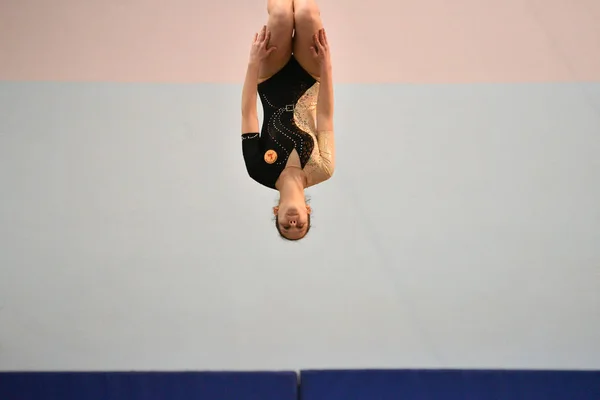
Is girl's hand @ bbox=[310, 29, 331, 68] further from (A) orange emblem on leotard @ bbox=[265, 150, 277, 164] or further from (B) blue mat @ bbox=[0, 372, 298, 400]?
(B) blue mat @ bbox=[0, 372, 298, 400]

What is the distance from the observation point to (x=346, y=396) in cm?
338

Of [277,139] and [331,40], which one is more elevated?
[331,40]

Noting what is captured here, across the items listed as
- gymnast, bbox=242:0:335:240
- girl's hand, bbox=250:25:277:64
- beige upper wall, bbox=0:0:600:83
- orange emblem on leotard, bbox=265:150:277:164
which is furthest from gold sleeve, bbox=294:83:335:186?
beige upper wall, bbox=0:0:600:83

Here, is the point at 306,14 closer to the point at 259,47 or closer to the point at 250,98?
the point at 259,47

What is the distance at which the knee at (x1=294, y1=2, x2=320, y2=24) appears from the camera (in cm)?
278

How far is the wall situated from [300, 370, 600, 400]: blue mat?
0.33 meters

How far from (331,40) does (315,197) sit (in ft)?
3.00

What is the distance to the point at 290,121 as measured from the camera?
286cm

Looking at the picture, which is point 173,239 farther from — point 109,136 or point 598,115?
point 598,115

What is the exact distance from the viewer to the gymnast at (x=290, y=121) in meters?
2.76

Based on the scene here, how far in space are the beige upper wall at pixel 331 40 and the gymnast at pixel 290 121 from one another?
105 centimetres

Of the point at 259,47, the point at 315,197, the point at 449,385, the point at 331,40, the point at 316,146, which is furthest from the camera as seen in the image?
the point at 331,40

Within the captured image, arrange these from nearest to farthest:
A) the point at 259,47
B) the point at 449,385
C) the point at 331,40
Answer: the point at 259,47 < the point at 449,385 < the point at 331,40

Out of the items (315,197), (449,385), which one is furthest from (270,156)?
(449,385)
